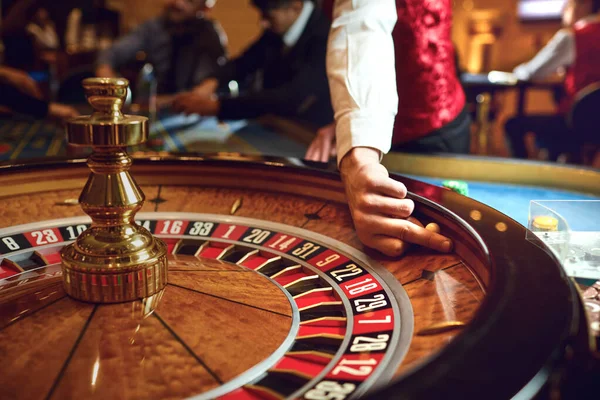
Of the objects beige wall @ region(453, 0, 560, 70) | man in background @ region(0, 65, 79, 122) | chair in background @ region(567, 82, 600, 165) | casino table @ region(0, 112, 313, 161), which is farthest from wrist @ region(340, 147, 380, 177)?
beige wall @ region(453, 0, 560, 70)

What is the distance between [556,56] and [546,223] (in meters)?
5.89

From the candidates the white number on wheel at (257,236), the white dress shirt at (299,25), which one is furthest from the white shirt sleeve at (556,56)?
the white number on wheel at (257,236)

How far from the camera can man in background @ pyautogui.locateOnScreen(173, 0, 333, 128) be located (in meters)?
3.01

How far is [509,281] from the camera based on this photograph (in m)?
0.67

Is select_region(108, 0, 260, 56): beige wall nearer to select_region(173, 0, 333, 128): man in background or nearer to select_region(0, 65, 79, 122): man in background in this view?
select_region(173, 0, 333, 128): man in background

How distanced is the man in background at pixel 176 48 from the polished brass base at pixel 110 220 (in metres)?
4.69

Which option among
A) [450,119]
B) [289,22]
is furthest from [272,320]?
[289,22]

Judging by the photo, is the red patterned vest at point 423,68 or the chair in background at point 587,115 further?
the chair in background at point 587,115

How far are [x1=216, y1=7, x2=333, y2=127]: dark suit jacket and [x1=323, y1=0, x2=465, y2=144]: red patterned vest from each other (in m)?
0.68

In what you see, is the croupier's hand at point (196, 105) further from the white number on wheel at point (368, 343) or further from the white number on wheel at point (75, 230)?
the white number on wheel at point (368, 343)

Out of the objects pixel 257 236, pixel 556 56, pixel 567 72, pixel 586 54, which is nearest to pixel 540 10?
pixel 556 56

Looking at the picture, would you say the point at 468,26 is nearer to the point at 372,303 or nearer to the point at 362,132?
the point at 362,132

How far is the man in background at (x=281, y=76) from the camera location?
9.88 feet

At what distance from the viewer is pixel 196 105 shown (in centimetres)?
300
